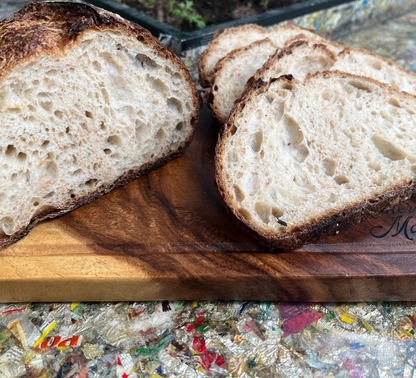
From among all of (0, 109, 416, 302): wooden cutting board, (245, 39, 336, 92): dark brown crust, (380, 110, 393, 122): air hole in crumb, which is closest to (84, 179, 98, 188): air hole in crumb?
(0, 109, 416, 302): wooden cutting board

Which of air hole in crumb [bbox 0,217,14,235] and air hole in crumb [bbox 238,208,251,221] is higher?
air hole in crumb [bbox 0,217,14,235]

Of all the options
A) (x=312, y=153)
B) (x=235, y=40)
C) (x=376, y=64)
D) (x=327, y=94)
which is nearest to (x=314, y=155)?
(x=312, y=153)

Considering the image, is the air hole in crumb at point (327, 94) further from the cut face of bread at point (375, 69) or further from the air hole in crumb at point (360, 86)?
the cut face of bread at point (375, 69)

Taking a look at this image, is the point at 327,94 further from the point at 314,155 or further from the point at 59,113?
the point at 59,113

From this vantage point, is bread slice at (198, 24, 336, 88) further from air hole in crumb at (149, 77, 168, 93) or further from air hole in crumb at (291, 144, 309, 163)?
air hole in crumb at (291, 144, 309, 163)

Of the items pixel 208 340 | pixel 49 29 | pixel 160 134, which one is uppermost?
pixel 49 29

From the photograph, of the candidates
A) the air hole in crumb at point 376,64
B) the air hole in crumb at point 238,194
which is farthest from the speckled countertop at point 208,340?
the air hole in crumb at point 376,64
